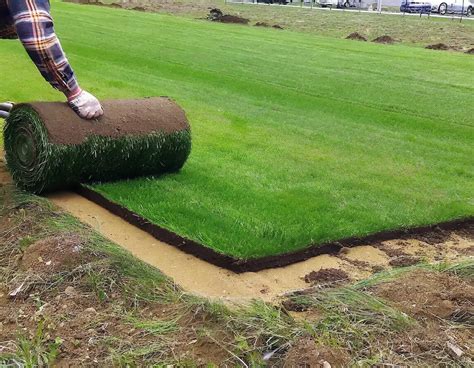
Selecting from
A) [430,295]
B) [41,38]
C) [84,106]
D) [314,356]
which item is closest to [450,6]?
[84,106]

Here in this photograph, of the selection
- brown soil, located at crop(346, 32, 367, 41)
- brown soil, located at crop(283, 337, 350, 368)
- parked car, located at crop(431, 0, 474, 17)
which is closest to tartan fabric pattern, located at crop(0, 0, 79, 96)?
brown soil, located at crop(283, 337, 350, 368)

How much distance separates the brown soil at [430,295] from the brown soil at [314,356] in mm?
749

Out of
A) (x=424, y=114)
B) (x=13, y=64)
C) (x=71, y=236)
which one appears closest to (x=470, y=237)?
(x=71, y=236)

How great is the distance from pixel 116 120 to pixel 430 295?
10.9ft

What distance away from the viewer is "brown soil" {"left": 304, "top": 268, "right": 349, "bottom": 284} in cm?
461

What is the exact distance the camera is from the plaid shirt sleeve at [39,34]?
530 cm

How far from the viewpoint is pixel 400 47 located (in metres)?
20.5

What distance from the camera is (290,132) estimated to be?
8.85m

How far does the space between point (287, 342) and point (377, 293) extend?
95cm

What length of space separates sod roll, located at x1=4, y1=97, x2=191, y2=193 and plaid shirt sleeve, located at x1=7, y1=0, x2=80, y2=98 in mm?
431

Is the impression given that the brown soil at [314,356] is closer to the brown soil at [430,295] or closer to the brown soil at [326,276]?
the brown soil at [430,295]

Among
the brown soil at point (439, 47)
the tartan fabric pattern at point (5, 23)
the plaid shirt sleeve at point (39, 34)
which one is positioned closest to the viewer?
the plaid shirt sleeve at point (39, 34)

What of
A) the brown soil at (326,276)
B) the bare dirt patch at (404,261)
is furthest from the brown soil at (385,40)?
the brown soil at (326,276)

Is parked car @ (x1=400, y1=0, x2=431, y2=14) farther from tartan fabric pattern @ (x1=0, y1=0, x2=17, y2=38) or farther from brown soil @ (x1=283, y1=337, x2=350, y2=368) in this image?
brown soil @ (x1=283, y1=337, x2=350, y2=368)
